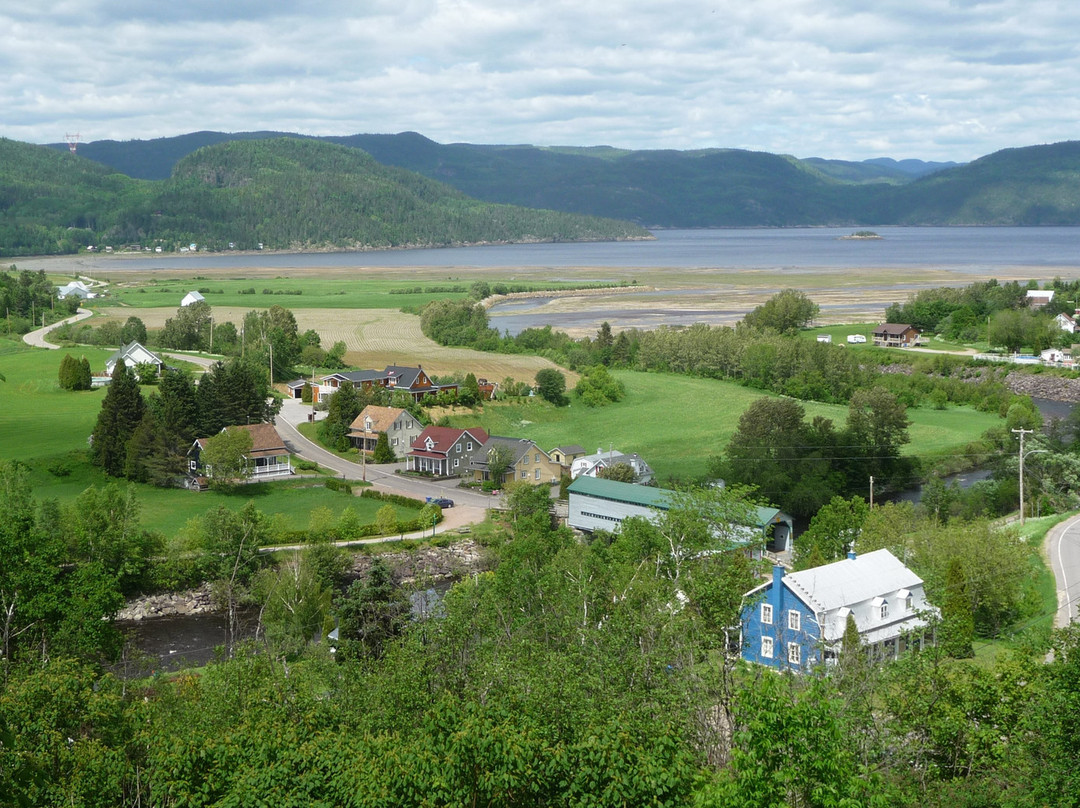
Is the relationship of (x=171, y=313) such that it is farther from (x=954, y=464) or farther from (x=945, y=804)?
(x=945, y=804)

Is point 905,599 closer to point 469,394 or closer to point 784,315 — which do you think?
point 469,394

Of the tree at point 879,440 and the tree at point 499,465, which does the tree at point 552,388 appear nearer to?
the tree at point 499,465

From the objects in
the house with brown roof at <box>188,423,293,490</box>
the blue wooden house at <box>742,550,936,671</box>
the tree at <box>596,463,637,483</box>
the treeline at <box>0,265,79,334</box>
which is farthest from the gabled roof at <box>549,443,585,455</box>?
the treeline at <box>0,265,79,334</box>

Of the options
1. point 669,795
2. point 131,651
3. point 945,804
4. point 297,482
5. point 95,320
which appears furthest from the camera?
point 95,320

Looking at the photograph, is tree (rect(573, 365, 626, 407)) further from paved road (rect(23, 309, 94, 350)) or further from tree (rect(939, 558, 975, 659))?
paved road (rect(23, 309, 94, 350))

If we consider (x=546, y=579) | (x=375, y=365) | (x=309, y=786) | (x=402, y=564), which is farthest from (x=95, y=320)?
(x=309, y=786)

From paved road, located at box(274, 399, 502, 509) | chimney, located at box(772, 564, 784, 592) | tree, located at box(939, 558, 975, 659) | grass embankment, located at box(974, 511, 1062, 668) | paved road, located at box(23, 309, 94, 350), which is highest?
paved road, located at box(23, 309, 94, 350)

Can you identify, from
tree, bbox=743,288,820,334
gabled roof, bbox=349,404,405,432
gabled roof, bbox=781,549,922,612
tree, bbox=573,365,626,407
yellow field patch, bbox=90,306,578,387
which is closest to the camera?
gabled roof, bbox=781,549,922,612
